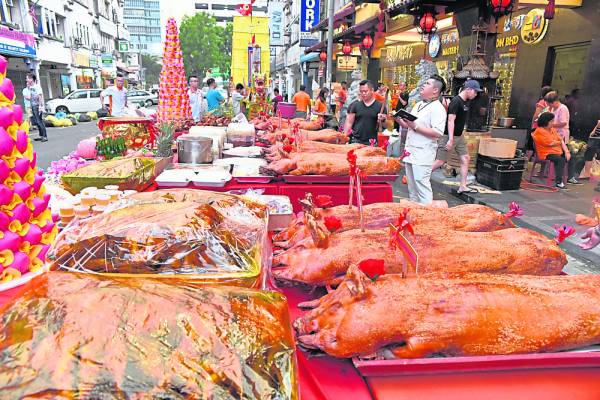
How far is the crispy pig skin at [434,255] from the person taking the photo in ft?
5.39

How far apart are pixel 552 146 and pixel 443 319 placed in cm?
763

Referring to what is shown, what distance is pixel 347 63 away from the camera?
62.6ft

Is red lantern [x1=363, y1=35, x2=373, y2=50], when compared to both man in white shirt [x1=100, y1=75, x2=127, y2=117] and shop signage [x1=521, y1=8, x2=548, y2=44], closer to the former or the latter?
shop signage [x1=521, y1=8, x2=548, y2=44]

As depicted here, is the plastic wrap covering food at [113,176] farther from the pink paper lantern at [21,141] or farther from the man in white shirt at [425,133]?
the man in white shirt at [425,133]

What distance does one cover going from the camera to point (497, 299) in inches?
52.6

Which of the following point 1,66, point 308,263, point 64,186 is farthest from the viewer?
point 64,186

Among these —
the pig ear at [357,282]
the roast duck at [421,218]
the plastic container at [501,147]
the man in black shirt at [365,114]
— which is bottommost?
the plastic container at [501,147]

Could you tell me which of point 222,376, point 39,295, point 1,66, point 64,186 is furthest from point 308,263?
point 64,186

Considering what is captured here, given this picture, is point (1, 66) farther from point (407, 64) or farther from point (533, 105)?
point (407, 64)

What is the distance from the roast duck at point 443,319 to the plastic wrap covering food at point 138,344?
0.89 feet

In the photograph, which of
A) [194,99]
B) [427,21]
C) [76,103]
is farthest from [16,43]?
[427,21]

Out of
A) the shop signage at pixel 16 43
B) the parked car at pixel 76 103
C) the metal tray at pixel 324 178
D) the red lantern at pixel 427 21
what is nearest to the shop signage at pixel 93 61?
the shop signage at pixel 16 43

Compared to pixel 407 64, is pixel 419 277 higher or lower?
lower

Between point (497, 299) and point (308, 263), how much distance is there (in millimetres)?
723
